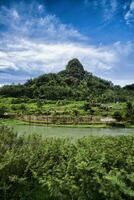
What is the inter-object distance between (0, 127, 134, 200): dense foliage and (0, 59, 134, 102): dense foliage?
211ft

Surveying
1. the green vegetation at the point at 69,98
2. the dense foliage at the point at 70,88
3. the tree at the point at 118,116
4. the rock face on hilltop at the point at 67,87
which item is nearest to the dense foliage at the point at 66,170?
the green vegetation at the point at 69,98

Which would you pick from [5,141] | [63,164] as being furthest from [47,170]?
[5,141]

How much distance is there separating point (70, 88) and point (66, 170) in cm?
8321

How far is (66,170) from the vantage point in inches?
319

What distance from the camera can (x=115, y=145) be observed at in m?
9.23

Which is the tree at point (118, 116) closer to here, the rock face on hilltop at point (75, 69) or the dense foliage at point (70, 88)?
the dense foliage at point (70, 88)

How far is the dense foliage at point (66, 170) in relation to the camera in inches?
293

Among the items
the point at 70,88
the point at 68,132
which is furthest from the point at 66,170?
the point at 70,88

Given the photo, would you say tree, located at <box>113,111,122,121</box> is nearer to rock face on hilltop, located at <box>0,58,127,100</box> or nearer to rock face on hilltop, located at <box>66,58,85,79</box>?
rock face on hilltop, located at <box>0,58,127,100</box>

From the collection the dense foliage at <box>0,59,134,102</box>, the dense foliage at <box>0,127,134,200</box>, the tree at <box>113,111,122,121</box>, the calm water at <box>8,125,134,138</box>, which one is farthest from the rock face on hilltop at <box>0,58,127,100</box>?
the dense foliage at <box>0,127,134,200</box>

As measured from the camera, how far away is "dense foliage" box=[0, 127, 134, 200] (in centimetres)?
745

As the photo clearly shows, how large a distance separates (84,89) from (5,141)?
82097mm

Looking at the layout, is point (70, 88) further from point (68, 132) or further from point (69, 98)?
point (68, 132)

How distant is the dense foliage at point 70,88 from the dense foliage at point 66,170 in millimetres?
64285
